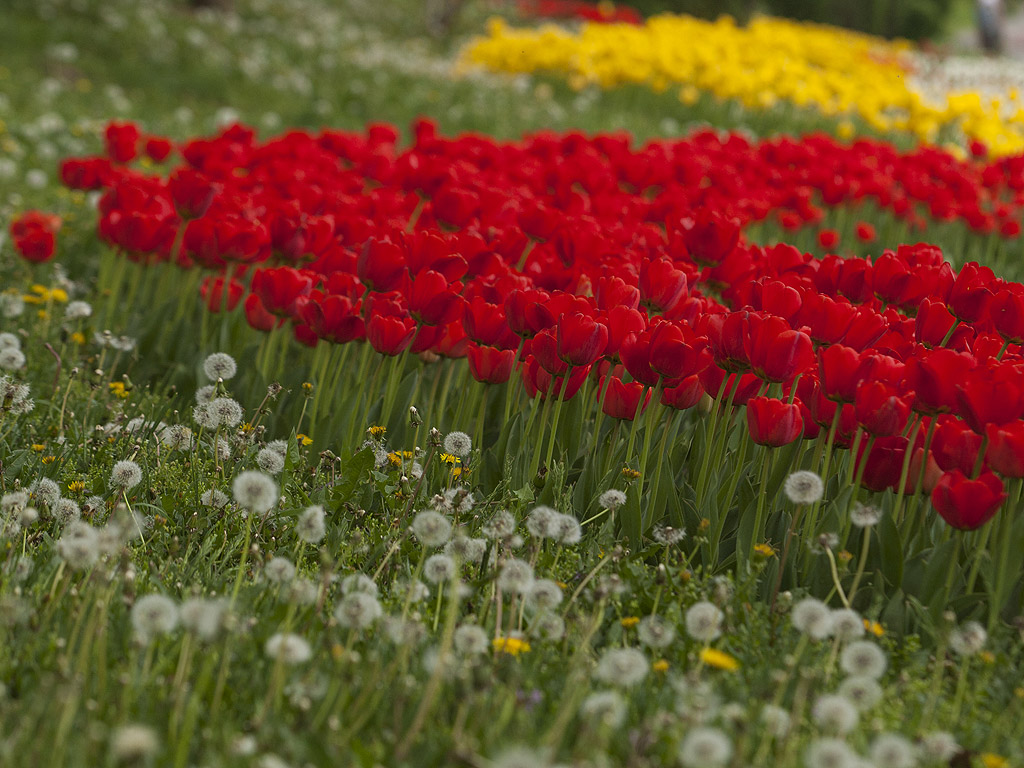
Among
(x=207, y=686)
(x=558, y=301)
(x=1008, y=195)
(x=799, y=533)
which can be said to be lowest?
(x=207, y=686)

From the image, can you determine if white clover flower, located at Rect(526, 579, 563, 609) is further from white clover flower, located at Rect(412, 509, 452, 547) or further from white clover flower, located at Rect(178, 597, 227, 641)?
white clover flower, located at Rect(178, 597, 227, 641)

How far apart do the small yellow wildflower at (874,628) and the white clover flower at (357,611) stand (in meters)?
0.99

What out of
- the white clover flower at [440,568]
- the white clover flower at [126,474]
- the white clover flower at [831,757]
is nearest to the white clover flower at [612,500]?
the white clover flower at [440,568]

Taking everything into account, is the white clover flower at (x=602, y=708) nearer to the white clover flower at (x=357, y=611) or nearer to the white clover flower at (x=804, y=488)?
the white clover flower at (x=357, y=611)

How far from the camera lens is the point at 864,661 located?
193 centimetres

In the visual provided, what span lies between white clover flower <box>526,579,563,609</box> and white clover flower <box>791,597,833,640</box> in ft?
1.46

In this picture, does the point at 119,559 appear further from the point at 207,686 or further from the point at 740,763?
the point at 740,763

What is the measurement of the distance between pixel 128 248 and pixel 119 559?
2.15 metres

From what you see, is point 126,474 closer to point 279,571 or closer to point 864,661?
point 279,571

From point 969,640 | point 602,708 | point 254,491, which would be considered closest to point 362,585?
point 254,491

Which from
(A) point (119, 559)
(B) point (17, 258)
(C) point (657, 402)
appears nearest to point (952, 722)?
(C) point (657, 402)

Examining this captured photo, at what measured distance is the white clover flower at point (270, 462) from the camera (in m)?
2.89

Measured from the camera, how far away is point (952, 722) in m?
2.00

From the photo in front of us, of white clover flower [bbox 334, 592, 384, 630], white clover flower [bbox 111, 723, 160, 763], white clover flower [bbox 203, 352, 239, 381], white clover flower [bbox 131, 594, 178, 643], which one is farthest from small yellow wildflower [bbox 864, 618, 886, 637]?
white clover flower [bbox 203, 352, 239, 381]
